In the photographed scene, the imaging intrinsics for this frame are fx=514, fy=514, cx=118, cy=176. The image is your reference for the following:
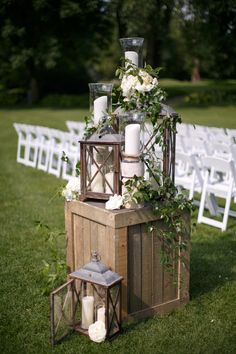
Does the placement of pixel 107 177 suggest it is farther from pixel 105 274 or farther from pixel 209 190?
pixel 209 190

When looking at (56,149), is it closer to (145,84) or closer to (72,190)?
(72,190)

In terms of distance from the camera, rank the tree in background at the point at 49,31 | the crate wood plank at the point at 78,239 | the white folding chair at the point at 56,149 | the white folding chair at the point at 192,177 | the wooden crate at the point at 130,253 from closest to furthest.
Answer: the wooden crate at the point at 130,253, the crate wood plank at the point at 78,239, the white folding chair at the point at 192,177, the white folding chair at the point at 56,149, the tree in background at the point at 49,31

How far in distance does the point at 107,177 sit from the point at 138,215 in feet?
1.33

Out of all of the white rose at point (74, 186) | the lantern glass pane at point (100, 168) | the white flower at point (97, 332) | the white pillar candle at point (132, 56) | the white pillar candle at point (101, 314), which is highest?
the white pillar candle at point (132, 56)

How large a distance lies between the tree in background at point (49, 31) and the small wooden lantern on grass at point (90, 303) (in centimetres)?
2413

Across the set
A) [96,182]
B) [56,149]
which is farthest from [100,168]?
[56,149]

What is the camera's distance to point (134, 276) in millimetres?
4238

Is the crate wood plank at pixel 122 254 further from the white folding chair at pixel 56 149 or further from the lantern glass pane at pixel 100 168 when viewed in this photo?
the white folding chair at pixel 56 149

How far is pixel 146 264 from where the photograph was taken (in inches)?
169

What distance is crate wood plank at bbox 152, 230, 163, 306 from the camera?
14.1ft

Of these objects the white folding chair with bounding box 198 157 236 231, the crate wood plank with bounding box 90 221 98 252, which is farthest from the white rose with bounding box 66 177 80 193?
the white folding chair with bounding box 198 157 236 231

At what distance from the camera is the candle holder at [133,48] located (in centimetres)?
428

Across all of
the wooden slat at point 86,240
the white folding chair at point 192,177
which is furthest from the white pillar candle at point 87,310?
the white folding chair at point 192,177

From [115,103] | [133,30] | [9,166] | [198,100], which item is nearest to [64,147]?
[9,166]
